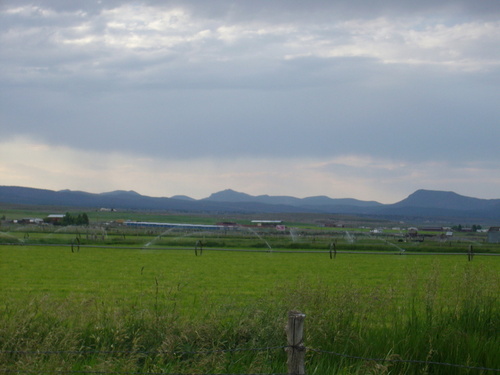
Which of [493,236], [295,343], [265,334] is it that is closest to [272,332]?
[265,334]

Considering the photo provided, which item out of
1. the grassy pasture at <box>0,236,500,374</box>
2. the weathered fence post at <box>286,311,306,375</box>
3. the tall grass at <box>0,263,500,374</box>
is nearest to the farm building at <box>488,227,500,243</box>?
the grassy pasture at <box>0,236,500,374</box>

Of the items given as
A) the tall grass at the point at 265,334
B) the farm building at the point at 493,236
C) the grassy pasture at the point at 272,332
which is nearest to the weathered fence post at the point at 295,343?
the grassy pasture at the point at 272,332

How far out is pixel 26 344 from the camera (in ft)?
23.0

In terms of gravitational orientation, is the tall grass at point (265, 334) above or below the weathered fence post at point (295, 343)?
below

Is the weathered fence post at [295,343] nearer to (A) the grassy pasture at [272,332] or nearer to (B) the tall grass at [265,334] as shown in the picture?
(A) the grassy pasture at [272,332]

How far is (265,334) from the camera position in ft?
24.6

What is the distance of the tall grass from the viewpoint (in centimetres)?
670

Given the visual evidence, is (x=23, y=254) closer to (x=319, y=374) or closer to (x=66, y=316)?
(x=66, y=316)

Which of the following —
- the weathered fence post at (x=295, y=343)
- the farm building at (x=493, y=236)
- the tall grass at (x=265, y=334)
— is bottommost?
the farm building at (x=493, y=236)

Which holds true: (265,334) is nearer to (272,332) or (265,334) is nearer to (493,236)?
(272,332)

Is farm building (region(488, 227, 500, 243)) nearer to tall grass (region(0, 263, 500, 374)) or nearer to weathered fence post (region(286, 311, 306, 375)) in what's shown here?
tall grass (region(0, 263, 500, 374))

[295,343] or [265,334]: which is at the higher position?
[295,343]

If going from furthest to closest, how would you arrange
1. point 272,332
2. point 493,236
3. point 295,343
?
point 493,236, point 272,332, point 295,343

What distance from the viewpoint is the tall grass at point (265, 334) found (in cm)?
670
